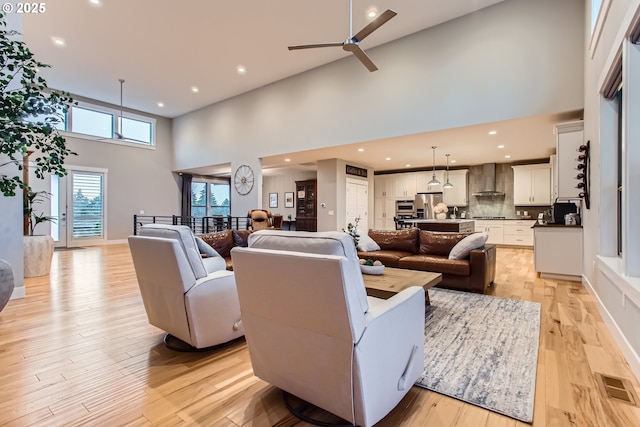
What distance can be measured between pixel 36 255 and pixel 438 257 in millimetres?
6271

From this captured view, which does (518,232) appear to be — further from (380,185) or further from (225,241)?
(225,241)

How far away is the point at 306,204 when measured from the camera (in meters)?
12.2

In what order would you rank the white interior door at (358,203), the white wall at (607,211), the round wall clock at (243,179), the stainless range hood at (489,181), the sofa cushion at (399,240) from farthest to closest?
the stainless range hood at (489,181) → the white interior door at (358,203) → the round wall clock at (243,179) → the sofa cushion at (399,240) → the white wall at (607,211)

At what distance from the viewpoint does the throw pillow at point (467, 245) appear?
3.93m

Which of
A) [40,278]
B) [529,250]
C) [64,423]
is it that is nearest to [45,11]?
[40,278]

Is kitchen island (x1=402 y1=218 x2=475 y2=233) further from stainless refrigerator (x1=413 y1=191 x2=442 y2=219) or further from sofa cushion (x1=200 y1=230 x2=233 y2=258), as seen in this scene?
sofa cushion (x1=200 y1=230 x2=233 y2=258)

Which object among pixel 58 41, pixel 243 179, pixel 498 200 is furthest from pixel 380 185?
pixel 58 41

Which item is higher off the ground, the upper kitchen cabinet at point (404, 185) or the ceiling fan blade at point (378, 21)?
the ceiling fan blade at point (378, 21)

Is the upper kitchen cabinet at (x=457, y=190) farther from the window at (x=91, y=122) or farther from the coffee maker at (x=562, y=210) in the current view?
the window at (x=91, y=122)

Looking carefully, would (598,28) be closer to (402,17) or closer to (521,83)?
(521,83)

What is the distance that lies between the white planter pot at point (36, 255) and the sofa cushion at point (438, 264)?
Result: 5.68m

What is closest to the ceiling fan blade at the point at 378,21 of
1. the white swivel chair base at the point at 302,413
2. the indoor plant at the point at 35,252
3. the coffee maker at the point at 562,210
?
the white swivel chair base at the point at 302,413

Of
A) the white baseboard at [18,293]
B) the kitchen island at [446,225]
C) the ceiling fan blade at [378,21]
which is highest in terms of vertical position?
the ceiling fan blade at [378,21]

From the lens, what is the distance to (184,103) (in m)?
9.41
